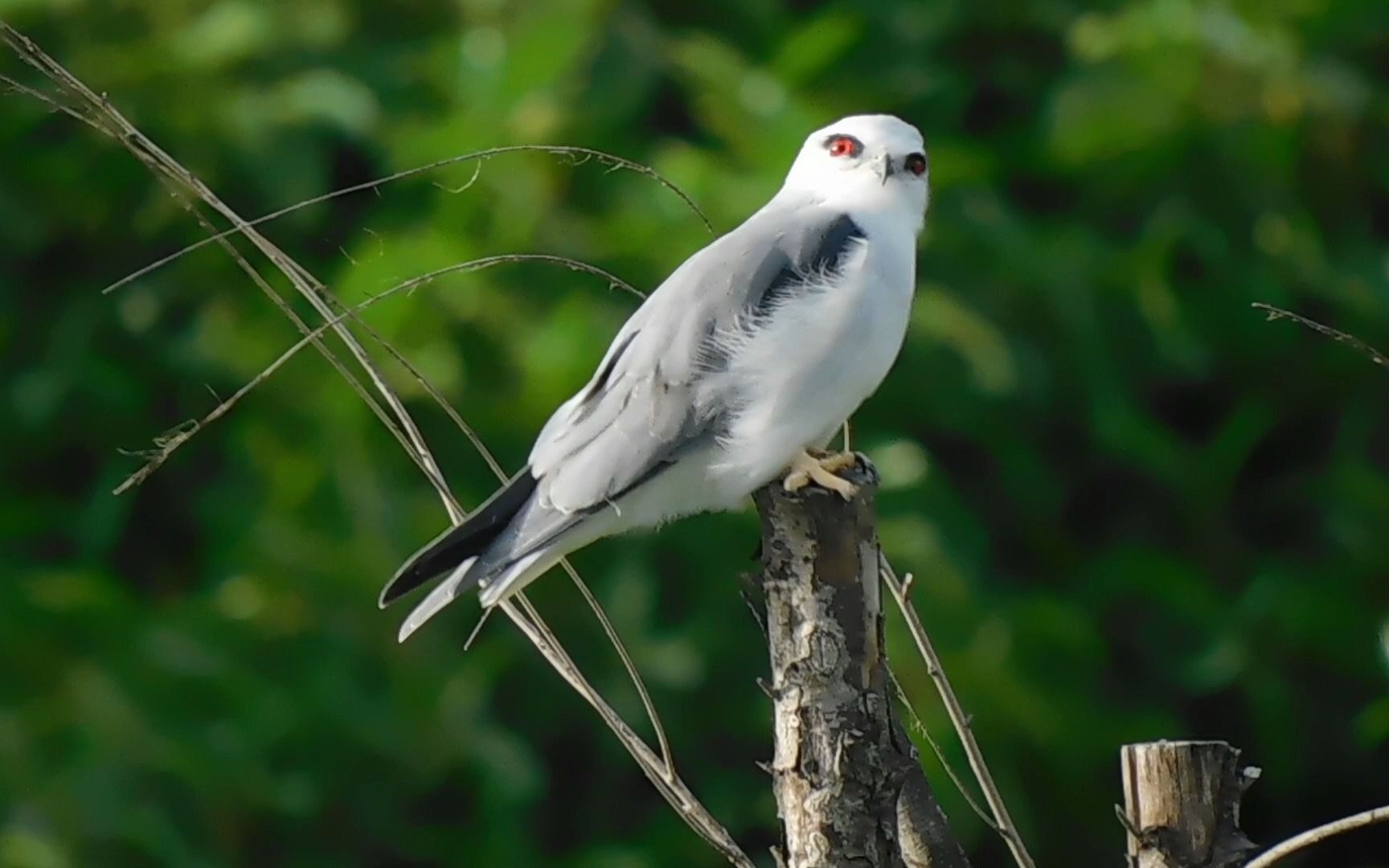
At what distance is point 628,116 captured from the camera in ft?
14.8

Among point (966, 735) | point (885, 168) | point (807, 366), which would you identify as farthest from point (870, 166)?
point (966, 735)

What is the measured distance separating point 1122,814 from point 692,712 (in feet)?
7.15

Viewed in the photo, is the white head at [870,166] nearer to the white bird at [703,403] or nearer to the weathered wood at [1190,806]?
the white bird at [703,403]

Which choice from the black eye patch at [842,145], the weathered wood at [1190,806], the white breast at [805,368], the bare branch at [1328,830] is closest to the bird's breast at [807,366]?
the white breast at [805,368]

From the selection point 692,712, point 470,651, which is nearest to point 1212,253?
point 692,712

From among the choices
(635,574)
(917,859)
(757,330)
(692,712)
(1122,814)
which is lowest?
(692,712)

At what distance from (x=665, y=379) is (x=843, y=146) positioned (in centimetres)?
63

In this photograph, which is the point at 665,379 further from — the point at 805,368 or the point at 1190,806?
the point at 1190,806

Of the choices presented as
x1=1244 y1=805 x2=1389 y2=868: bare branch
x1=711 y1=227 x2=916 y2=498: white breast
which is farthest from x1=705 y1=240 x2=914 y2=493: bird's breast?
x1=1244 y1=805 x2=1389 y2=868: bare branch

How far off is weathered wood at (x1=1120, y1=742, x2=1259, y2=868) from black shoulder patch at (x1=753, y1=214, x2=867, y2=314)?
→ 0.89m

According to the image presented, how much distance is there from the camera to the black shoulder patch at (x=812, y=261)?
8.57 feet

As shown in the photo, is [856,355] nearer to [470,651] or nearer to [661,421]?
[661,421]

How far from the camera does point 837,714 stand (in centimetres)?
205

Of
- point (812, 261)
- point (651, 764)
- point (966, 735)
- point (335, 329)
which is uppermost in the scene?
point (812, 261)
